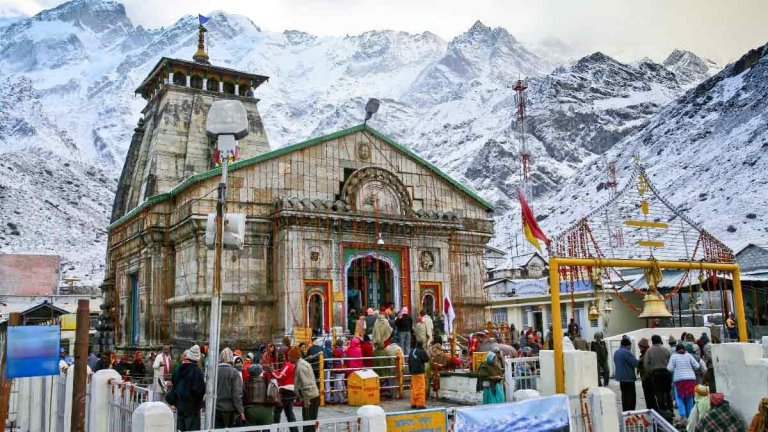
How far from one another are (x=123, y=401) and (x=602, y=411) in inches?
282

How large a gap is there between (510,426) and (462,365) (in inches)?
409

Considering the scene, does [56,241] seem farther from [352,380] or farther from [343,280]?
[352,380]

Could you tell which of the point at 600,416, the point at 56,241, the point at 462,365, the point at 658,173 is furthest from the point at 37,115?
the point at 600,416

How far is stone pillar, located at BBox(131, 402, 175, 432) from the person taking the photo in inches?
292

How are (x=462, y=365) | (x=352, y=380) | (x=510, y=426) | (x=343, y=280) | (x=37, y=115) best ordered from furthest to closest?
(x=37, y=115), (x=343, y=280), (x=462, y=365), (x=352, y=380), (x=510, y=426)

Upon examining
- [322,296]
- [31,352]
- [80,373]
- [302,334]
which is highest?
[322,296]

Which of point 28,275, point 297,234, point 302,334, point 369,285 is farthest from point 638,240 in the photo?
point 28,275

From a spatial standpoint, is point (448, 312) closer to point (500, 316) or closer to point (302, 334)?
point (302, 334)

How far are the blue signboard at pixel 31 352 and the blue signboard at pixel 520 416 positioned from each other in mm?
6399

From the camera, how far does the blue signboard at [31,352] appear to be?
1011 centimetres

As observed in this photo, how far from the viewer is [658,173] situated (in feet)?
303

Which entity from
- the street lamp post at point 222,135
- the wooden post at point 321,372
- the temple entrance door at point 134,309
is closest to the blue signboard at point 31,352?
the street lamp post at point 222,135

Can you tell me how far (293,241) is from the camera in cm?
2184

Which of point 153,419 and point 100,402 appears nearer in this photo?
point 153,419
